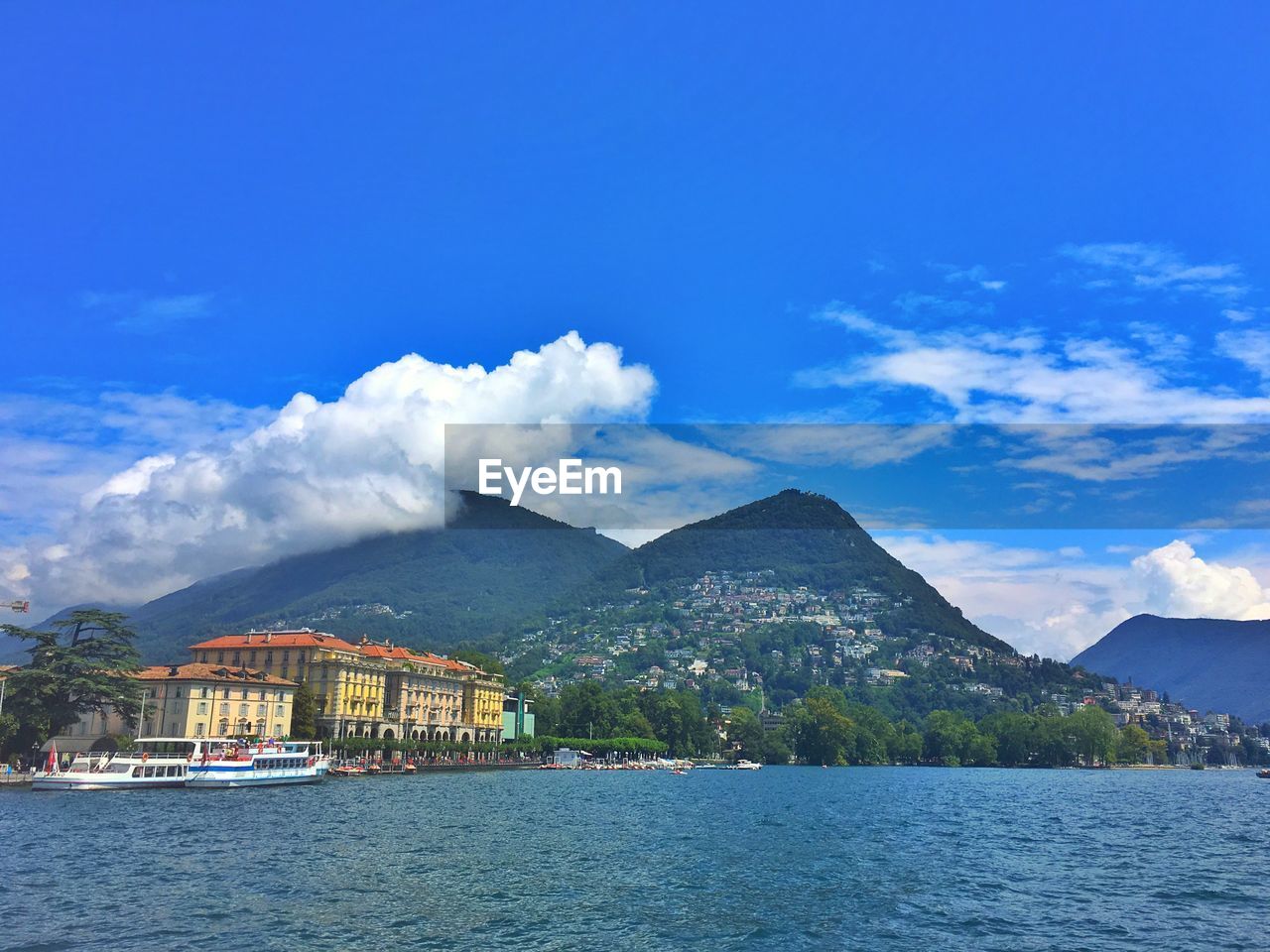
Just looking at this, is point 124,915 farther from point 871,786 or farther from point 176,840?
point 871,786

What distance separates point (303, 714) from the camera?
416 ft

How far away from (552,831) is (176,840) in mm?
20981

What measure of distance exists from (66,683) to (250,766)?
65.1 feet

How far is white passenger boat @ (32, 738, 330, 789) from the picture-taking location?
7850cm

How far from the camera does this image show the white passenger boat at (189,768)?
78500 millimetres

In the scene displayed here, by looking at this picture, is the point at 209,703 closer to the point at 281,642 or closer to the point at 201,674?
the point at 201,674

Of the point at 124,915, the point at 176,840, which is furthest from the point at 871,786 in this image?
the point at 124,915

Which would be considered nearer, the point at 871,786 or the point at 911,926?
the point at 911,926

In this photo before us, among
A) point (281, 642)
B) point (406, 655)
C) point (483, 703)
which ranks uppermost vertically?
point (281, 642)

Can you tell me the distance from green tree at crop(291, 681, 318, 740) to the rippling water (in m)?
48.8

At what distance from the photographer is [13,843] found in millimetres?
45281

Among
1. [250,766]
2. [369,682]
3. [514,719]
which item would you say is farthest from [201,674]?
[514,719]

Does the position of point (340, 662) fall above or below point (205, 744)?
above

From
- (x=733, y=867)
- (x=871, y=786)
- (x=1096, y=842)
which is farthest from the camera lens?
(x=871, y=786)
